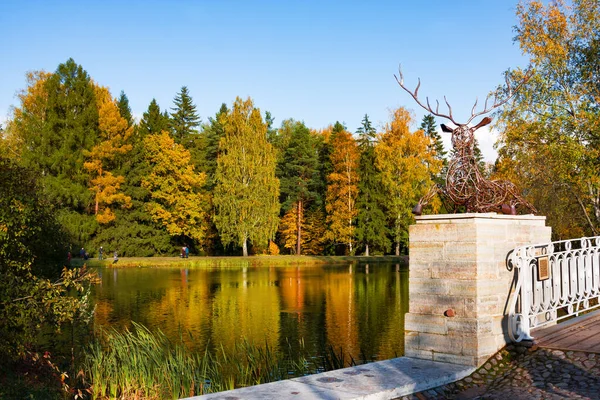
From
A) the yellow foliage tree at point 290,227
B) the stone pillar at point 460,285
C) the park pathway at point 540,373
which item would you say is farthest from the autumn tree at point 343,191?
the park pathway at point 540,373

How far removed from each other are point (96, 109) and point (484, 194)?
3826 centimetres

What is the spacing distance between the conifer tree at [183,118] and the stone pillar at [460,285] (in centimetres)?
4336

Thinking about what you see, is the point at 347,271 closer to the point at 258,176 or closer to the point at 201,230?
the point at 258,176

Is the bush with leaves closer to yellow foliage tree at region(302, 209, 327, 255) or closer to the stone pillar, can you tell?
the stone pillar

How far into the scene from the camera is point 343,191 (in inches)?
1815

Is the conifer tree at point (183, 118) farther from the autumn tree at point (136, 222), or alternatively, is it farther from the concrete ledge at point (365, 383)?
the concrete ledge at point (365, 383)

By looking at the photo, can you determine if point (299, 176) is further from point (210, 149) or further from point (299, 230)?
point (210, 149)

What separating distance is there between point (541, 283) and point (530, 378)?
62.9 inches

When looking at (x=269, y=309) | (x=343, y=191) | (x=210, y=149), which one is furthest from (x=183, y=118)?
(x=269, y=309)

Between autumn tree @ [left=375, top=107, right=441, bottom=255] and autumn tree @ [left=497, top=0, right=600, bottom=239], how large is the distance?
2044 cm

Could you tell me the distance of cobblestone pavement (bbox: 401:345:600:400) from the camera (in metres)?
5.31

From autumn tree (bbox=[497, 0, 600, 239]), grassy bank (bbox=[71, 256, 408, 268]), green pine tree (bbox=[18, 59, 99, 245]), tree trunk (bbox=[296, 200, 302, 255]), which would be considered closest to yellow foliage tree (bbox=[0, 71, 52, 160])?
green pine tree (bbox=[18, 59, 99, 245])

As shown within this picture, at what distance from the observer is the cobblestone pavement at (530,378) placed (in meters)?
5.31

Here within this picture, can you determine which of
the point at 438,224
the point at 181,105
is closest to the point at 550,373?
the point at 438,224
